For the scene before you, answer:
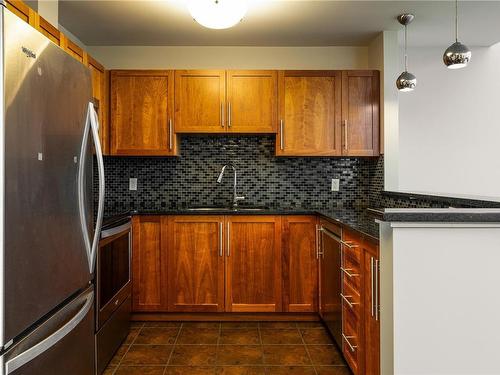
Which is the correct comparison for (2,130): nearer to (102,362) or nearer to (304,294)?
(102,362)

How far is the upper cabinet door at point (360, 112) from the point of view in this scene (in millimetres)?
3451

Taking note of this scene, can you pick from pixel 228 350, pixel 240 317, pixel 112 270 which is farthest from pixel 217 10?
pixel 240 317

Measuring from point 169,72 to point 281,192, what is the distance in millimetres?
1477

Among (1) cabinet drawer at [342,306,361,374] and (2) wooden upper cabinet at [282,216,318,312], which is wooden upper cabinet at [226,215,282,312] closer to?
(2) wooden upper cabinet at [282,216,318,312]

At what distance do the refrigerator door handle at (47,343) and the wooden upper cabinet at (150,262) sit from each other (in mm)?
1264

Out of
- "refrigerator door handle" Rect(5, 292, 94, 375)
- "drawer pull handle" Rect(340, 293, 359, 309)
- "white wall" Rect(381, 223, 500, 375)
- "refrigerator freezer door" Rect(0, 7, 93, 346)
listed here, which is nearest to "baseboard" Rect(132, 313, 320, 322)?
"drawer pull handle" Rect(340, 293, 359, 309)

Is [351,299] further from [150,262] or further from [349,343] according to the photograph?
[150,262]

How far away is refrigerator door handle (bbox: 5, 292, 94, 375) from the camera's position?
4.18ft

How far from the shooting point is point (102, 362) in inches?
92.6

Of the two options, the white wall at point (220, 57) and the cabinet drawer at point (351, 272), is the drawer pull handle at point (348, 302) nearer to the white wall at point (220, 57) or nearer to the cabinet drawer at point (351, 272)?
the cabinet drawer at point (351, 272)

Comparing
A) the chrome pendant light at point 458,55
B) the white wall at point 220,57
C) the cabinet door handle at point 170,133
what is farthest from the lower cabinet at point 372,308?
the white wall at point 220,57

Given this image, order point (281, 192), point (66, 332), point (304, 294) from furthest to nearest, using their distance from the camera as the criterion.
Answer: point (281, 192) → point (304, 294) → point (66, 332)

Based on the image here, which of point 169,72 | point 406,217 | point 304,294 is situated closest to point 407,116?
point 304,294

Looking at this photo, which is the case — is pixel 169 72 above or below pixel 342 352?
above
